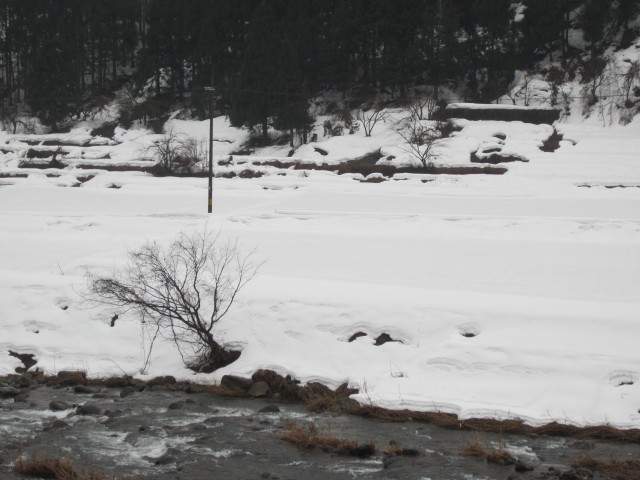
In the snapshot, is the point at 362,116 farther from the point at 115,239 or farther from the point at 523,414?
the point at 523,414

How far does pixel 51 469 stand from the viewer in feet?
24.6

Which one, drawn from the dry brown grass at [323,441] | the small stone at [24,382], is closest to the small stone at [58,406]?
the small stone at [24,382]

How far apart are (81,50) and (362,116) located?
3026 cm

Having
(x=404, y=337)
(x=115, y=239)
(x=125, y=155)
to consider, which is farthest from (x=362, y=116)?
(x=404, y=337)

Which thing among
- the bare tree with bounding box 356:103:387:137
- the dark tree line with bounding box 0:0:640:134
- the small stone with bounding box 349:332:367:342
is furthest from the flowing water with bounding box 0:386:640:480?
the dark tree line with bounding box 0:0:640:134

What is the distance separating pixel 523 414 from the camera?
9.03m

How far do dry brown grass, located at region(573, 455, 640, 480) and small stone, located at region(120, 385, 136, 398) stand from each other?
21.6ft

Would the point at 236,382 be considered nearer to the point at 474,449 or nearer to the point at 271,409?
the point at 271,409

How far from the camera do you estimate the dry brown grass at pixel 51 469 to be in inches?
290

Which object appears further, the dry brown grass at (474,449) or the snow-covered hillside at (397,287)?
the snow-covered hillside at (397,287)

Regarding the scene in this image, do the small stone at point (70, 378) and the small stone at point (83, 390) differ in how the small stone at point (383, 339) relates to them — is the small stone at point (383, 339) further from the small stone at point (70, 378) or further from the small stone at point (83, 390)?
the small stone at point (70, 378)

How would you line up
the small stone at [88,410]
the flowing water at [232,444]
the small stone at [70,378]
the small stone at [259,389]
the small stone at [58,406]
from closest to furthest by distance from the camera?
the flowing water at [232,444]
the small stone at [88,410]
the small stone at [58,406]
the small stone at [259,389]
the small stone at [70,378]

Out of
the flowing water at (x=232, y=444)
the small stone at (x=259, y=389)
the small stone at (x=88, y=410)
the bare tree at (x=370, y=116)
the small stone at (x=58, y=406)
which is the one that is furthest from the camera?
the bare tree at (x=370, y=116)

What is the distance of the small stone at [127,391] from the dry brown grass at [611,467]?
658 cm
